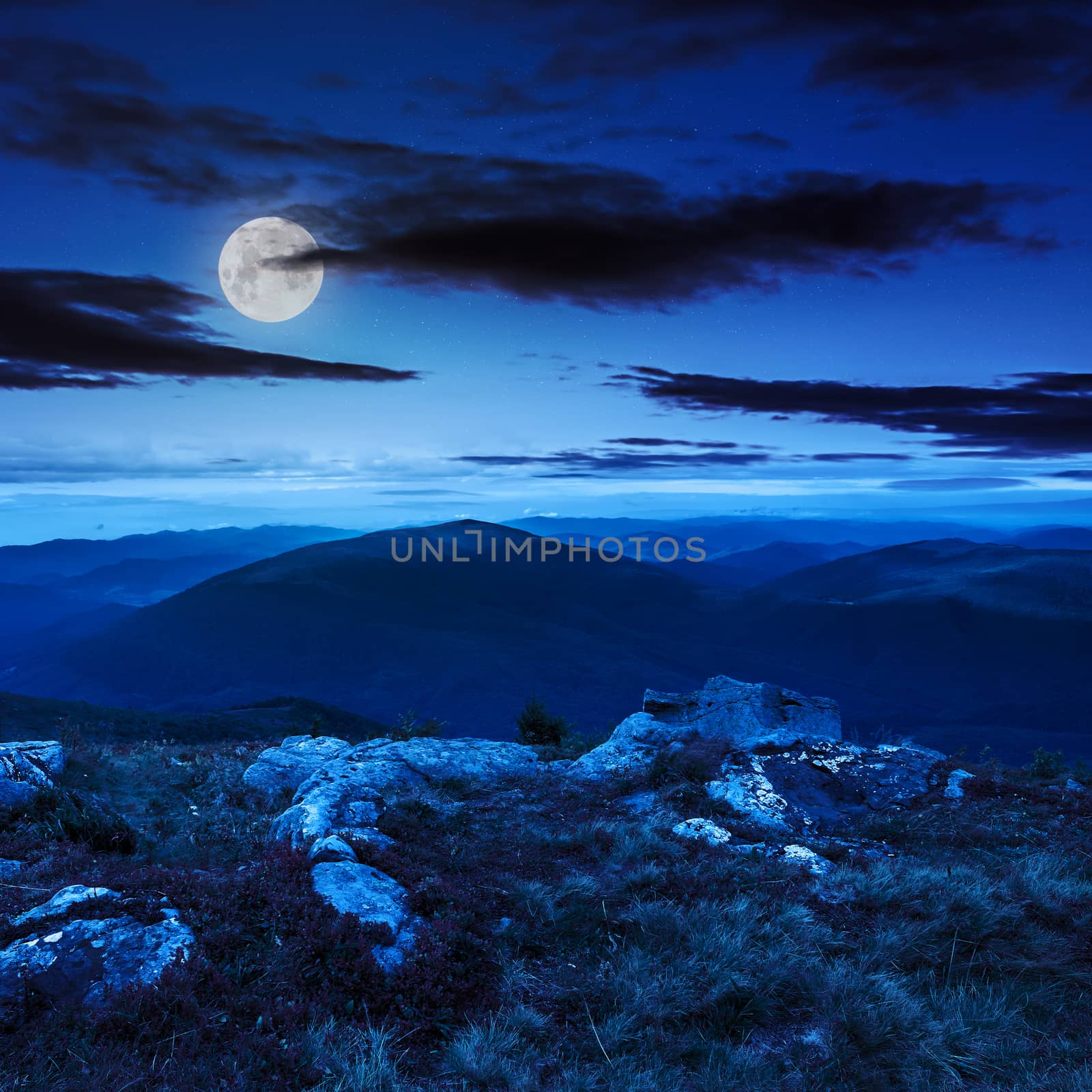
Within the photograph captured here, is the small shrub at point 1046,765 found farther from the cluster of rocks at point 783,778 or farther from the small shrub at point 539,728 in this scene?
the small shrub at point 539,728

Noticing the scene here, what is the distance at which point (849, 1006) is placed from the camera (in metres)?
5.47

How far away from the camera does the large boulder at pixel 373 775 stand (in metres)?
8.76

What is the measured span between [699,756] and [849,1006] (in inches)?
284

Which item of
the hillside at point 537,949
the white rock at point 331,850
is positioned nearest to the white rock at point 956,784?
the hillside at point 537,949

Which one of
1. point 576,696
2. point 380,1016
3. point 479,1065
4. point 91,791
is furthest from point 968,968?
point 576,696

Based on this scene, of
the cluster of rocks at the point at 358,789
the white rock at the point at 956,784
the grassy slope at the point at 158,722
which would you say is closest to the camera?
the cluster of rocks at the point at 358,789

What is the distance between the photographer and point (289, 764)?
13578mm

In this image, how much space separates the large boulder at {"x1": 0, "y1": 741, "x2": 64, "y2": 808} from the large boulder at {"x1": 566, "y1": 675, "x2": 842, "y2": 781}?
10561 mm

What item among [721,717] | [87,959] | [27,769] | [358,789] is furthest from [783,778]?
[27,769]

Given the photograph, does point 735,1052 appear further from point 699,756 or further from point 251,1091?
point 699,756

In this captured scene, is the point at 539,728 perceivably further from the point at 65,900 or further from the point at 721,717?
the point at 65,900

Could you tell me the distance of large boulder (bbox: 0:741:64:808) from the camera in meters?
10.2

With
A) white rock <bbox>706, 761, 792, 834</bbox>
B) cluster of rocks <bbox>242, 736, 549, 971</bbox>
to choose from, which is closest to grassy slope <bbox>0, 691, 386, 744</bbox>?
cluster of rocks <bbox>242, 736, 549, 971</bbox>

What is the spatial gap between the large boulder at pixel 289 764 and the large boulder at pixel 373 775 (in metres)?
0.38
